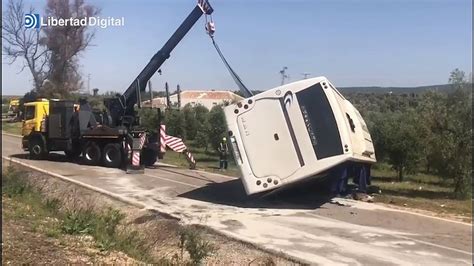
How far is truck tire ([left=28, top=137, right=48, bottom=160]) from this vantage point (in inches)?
877

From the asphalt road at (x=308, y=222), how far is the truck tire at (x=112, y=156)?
3312 mm

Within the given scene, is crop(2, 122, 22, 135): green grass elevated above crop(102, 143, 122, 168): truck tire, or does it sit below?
above

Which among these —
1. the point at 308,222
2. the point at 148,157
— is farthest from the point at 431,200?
the point at 148,157

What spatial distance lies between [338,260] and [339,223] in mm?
2872

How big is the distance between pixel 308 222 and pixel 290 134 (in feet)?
6.74

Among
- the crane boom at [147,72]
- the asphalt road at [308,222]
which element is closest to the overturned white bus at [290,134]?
the asphalt road at [308,222]

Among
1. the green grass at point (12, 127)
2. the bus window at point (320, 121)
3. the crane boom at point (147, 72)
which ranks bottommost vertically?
the green grass at point (12, 127)

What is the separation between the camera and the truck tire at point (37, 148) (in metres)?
22.3

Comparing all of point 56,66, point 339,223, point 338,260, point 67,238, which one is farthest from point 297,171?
point 56,66

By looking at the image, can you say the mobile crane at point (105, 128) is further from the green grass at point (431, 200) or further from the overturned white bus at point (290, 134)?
the green grass at point (431, 200)

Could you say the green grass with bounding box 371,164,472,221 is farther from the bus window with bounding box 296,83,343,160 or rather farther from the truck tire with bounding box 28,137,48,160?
the truck tire with bounding box 28,137,48,160

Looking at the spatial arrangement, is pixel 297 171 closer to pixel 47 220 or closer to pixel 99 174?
pixel 47 220

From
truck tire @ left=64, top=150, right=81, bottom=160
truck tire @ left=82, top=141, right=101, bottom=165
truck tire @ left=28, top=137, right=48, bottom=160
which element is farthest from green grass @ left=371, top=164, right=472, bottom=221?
truck tire @ left=28, top=137, right=48, bottom=160

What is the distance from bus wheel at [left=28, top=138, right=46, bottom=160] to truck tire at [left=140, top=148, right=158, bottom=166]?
4.20 m
